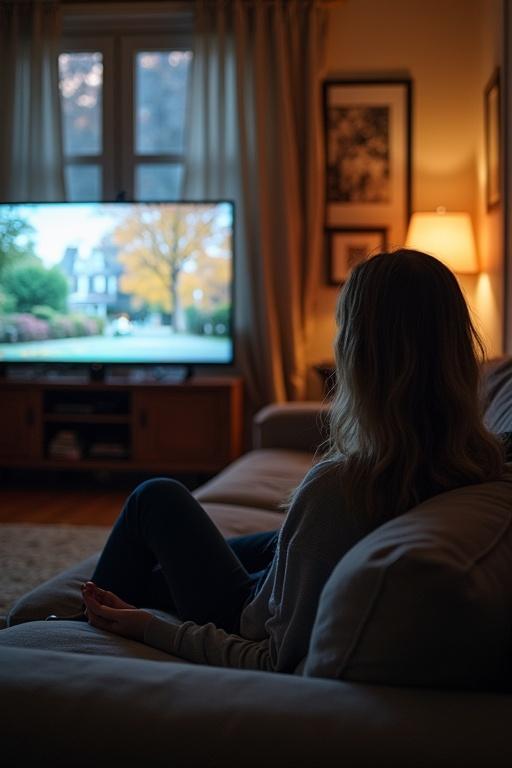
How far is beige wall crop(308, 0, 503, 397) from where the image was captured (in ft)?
17.1

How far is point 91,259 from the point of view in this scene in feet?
17.0

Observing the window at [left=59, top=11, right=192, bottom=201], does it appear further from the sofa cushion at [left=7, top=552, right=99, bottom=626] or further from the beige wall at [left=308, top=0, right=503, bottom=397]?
the sofa cushion at [left=7, top=552, right=99, bottom=626]

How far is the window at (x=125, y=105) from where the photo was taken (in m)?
5.43

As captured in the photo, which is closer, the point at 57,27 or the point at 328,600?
the point at 328,600

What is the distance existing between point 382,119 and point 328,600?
15.3 ft

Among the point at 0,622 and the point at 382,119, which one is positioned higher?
the point at 382,119

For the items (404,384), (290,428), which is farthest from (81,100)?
(404,384)

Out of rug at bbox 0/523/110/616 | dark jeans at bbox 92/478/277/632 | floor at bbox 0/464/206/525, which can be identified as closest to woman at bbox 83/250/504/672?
dark jeans at bbox 92/478/277/632

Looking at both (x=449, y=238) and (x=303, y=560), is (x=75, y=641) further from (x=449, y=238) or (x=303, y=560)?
(x=449, y=238)

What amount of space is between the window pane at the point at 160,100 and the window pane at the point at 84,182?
0.93 ft

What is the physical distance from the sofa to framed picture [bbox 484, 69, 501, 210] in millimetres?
3686

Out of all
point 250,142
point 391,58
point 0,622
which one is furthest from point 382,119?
point 0,622

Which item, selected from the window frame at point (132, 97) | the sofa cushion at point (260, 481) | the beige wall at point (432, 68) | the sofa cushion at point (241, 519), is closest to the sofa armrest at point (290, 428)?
the sofa cushion at point (260, 481)

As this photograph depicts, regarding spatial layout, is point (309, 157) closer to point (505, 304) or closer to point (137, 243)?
point (137, 243)
